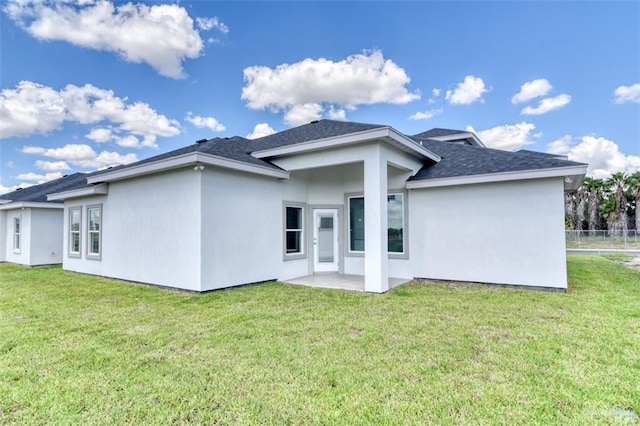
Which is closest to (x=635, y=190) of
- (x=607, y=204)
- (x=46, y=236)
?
(x=607, y=204)

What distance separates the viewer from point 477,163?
8.49 meters

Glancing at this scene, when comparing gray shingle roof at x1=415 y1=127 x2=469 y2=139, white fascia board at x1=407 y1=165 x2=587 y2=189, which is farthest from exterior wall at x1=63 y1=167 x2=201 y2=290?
gray shingle roof at x1=415 y1=127 x2=469 y2=139

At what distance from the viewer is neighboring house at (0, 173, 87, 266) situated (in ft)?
42.4

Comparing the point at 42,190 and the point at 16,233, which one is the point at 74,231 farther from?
the point at 42,190

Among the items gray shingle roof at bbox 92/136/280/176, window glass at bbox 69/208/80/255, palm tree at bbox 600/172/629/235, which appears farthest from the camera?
palm tree at bbox 600/172/629/235

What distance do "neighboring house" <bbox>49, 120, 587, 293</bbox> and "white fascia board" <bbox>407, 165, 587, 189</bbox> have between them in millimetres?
27

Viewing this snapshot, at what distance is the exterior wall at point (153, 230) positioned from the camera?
725 cm

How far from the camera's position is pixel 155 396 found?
2818 mm

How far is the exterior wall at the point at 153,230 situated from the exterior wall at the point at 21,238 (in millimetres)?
5267

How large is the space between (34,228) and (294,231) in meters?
11.6

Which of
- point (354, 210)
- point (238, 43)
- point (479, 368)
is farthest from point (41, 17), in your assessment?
point (479, 368)

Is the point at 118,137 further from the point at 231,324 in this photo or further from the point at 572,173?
the point at 572,173

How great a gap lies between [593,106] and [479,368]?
61.0 ft

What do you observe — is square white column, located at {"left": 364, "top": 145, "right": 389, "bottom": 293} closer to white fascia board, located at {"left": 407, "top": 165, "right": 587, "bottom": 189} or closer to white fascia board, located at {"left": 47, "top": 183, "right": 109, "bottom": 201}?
white fascia board, located at {"left": 407, "top": 165, "right": 587, "bottom": 189}
